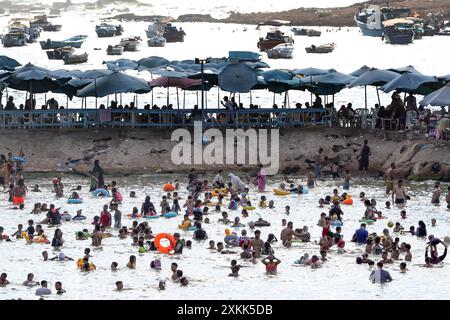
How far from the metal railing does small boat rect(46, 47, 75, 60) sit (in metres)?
67.7

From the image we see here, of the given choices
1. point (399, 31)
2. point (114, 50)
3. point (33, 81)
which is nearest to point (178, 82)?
point (33, 81)

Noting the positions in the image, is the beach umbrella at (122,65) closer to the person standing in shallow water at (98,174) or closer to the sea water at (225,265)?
the person standing in shallow water at (98,174)

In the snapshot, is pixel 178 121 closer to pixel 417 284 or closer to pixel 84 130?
pixel 84 130

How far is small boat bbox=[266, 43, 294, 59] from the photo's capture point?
400 ft

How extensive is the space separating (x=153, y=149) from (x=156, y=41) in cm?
10108

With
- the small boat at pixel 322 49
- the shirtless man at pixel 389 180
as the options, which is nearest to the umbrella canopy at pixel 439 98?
the shirtless man at pixel 389 180

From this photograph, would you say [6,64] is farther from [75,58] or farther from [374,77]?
[75,58]

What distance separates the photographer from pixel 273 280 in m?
34.7

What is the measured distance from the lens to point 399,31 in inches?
5591

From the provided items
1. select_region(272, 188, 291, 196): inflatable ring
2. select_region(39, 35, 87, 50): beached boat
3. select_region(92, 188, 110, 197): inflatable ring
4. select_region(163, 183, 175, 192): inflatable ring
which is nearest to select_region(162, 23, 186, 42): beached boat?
select_region(39, 35, 87, 50): beached boat

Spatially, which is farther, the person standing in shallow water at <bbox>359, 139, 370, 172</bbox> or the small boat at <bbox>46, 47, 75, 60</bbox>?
the small boat at <bbox>46, 47, 75, 60</bbox>

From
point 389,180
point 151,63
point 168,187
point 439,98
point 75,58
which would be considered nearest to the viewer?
point 389,180

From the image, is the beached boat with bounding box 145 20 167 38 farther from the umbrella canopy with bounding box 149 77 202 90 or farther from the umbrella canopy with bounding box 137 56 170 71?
the umbrella canopy with bounding box 149 77 202 90

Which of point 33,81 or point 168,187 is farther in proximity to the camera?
point 33,81
